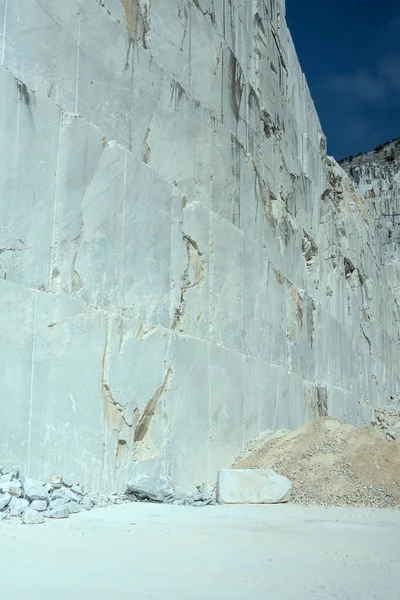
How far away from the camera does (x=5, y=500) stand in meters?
5.94

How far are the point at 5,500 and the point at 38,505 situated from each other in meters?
0.38

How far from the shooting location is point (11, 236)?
7176 mm

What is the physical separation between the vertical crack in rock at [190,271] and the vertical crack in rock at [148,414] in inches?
39.1

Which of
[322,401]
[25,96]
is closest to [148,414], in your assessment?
[25,96]

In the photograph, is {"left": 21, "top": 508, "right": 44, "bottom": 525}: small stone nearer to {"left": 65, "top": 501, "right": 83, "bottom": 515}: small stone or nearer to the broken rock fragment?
{"left": 65, "top": 501, "right": 83, "bottom": 515}: small stone

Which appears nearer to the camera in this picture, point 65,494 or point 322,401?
point 65,494

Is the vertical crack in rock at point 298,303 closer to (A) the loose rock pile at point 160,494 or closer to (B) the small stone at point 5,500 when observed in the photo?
(A) the loose rock pile at point 160,494

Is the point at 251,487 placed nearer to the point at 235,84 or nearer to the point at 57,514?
the point at 57,514

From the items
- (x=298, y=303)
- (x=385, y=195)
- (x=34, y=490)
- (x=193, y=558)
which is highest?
(x=385, y=195)

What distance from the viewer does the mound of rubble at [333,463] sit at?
30.9ft

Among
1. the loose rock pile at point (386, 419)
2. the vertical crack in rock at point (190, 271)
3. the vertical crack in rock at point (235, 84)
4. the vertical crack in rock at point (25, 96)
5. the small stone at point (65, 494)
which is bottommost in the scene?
the small stone at point (65, 494)

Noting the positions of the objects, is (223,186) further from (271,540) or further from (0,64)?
(271,540)

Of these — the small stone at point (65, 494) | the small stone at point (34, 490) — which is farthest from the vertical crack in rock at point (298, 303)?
the small stone at point (34, 490)

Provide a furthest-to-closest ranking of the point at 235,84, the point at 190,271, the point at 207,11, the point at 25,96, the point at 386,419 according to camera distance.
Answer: the point at 386,419 → the point at 235,84 → the point at 207,11 → the point at 190,271 → the point at 25,96
